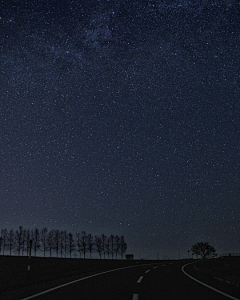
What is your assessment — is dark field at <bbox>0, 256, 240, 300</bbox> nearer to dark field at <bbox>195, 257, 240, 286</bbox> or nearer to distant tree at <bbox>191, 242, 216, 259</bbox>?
dark field at <bbox>195, 257, 240, 286</bbox>

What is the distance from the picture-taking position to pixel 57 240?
113 meters

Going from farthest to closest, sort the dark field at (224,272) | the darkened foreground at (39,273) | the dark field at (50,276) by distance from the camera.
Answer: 1. the dark field at (224,272)
2. the darkened foreground at (39,273)
3. the dark field at (50,276)

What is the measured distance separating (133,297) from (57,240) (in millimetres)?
109681

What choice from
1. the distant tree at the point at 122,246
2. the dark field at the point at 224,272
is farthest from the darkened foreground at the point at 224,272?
the distant tree at the point at 122,246

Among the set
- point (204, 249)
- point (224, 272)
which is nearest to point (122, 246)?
point (204, 249)

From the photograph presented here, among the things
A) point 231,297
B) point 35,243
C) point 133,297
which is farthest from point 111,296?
point 35,243

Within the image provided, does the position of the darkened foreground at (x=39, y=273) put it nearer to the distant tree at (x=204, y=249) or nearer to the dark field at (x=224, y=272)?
the dark field at (x=224, y=272)

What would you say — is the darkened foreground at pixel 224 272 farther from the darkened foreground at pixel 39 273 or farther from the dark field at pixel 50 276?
the darkened foreground at pixel 39 273

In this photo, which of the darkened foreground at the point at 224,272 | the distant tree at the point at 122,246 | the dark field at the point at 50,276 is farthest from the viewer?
the distant tree at the point at 122,246

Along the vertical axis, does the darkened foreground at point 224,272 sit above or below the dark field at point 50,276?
below

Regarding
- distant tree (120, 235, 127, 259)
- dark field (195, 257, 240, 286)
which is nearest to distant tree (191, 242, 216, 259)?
distant tree (120, 235, 127, 259)

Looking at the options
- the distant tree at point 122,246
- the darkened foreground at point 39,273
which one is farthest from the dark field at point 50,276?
the distant tree at point 122,246

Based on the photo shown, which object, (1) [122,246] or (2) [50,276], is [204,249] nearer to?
(1) [122,246]

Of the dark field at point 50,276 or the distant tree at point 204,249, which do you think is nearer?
the dark field at point 50,276
